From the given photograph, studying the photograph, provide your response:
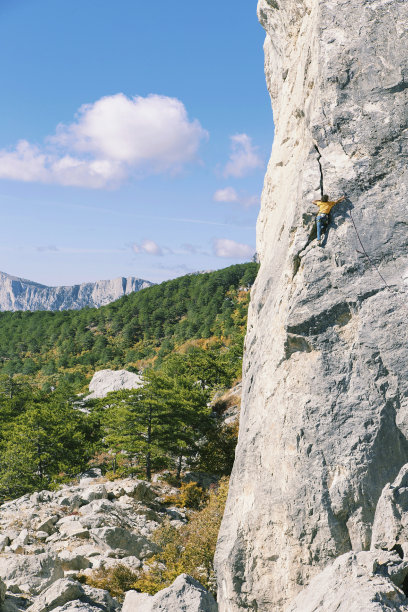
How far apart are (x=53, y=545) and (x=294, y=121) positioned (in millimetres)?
17912

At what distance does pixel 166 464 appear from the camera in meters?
30.0

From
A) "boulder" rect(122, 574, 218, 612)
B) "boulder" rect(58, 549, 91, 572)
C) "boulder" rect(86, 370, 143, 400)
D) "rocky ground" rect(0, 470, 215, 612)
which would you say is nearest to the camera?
"boulder" rect(122, 574, 218, 612)

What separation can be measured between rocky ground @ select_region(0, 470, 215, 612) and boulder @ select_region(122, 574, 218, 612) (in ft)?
0.08

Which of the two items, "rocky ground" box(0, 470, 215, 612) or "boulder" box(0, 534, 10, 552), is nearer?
"rocky ground" box(0, 470, 215, 612)

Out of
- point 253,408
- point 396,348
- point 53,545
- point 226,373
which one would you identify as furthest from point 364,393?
point 226,373

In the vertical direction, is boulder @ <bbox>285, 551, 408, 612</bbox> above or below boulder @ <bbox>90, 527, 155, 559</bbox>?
above

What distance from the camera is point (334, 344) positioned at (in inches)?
450

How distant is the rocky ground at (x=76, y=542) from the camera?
1245 centimetres

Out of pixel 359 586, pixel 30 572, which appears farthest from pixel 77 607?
pixel 359 586

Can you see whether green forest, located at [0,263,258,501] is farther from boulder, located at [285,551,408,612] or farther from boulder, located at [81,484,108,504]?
boulder, located at [285,551,408,612]

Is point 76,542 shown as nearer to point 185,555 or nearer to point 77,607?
point 185,555

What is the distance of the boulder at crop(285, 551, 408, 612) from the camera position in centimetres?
809

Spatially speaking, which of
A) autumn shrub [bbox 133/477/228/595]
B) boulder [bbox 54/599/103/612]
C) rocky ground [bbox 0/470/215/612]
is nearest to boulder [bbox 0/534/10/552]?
rocky ground [bbox 0/470/215/612]

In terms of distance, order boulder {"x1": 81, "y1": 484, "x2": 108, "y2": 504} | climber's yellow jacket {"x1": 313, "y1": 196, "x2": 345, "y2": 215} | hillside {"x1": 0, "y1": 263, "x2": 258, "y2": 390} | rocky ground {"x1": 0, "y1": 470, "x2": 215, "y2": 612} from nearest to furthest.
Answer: climber's yellow jacket {"x1": 313, "y1": 196, "x2": 345, "y2": 215}, rocky ground {"x1": 0, "y1": 470, "x2": 215, "y2": 612}, boulder {"x1": 81, "y1": 484, "x2": 108, "y2": 504}, hillside {"x1": 0, "y1": 263, "x2": 258, "y2": 390}
